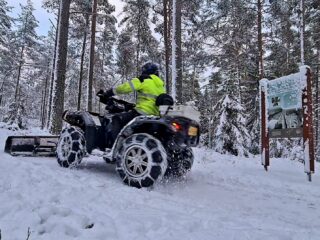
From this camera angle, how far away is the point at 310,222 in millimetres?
4117

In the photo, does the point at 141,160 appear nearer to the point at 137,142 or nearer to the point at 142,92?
the point at 137,142

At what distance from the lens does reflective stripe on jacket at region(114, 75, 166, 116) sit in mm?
6141

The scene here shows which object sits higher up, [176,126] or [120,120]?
[120,120]

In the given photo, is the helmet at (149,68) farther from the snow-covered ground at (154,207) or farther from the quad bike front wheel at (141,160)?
the snow-covered ground at (154,207)

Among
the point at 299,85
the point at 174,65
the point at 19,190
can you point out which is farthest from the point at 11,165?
the point at 174,65

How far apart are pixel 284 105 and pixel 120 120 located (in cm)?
398

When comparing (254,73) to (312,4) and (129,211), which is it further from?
(129,211)

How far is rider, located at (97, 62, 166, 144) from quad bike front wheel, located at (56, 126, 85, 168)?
0.67m

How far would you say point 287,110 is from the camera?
26.0 ft

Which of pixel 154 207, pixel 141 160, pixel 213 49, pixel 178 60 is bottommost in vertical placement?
pixel 154 207

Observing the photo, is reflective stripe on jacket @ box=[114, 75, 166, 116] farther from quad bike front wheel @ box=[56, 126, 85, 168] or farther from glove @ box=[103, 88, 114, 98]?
quad bike front wheel @ box=[56, 126, 85, 168]

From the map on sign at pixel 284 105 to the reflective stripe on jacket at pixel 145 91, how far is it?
127 inches

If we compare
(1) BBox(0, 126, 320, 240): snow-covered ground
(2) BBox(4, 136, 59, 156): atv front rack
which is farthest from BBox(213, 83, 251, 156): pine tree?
(2) BBox(4, 136, 59, 156): atv front rack

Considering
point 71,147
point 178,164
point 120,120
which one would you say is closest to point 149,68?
point 120,120
